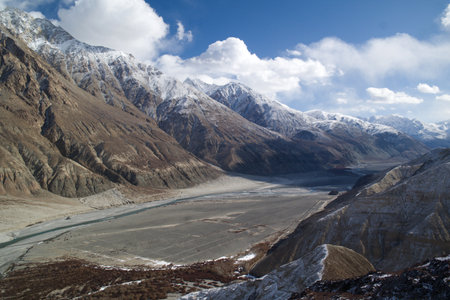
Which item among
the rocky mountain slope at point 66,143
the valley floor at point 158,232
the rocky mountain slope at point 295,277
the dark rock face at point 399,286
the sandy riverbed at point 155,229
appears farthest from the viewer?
the rocky mountain slope at point 66,143

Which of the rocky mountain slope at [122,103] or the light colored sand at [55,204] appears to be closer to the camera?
the light colored sand at [55,204]

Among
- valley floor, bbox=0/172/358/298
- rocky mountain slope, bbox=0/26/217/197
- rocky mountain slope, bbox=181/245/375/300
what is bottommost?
valley floor, bbox=0/172/358/298

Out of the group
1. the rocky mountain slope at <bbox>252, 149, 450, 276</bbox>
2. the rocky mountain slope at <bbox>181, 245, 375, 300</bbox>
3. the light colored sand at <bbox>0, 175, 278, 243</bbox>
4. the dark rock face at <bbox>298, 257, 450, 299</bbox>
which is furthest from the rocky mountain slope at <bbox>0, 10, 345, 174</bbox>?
the dark rock face at <bbox>298, 257, 450, 299</bbox>

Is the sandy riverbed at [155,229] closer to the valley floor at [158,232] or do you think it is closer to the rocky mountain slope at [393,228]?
the valley floor at [158,232]

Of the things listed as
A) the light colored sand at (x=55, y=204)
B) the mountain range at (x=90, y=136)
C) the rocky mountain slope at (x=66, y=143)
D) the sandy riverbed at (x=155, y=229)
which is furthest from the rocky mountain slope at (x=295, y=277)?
the mountain range at (x=90, y=136)

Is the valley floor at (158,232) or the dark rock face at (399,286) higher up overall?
the dark rock face at (399,286)

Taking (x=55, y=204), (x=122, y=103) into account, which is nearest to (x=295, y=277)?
(x=55, y=204)

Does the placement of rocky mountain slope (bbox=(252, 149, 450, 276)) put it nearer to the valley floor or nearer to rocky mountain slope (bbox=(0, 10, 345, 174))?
the valley floor

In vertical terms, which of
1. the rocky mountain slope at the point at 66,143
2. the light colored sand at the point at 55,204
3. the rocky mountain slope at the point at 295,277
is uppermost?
the rocky mountain slope at the point at 66,143
